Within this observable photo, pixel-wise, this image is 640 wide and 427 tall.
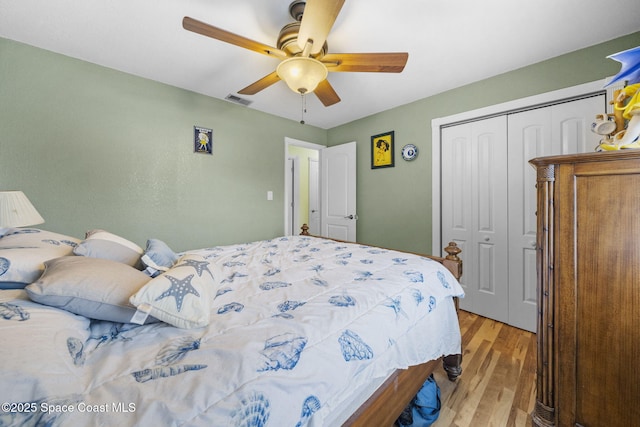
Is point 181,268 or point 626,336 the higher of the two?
point 181,268

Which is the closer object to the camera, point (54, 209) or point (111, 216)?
point (54, 209)

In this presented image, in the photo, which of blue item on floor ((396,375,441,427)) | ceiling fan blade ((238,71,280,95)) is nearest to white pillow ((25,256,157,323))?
blue item on floor ((396,375,441,427))

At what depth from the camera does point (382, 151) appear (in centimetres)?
323

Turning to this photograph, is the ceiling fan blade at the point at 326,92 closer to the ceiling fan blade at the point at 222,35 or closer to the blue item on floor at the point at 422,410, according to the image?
the ceiling fan blade at the point at 222,35

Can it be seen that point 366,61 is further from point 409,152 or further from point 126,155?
point 126,155

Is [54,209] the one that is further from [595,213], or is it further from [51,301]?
[595,213]

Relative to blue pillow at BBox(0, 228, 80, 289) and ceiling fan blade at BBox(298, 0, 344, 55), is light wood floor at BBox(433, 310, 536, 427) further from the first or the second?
ceiling fan blade at BBox(298, 0, 344, 55)

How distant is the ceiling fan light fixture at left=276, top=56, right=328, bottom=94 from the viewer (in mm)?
1517

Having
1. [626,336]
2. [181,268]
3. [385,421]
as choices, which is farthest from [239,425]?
[626,336]

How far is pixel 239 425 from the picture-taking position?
0.52 meters

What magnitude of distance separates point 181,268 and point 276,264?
26.7 inches

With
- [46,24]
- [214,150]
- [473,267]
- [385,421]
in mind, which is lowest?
[385,421]

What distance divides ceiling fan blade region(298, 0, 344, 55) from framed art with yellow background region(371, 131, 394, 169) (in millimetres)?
1921

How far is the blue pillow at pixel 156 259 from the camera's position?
108cm
